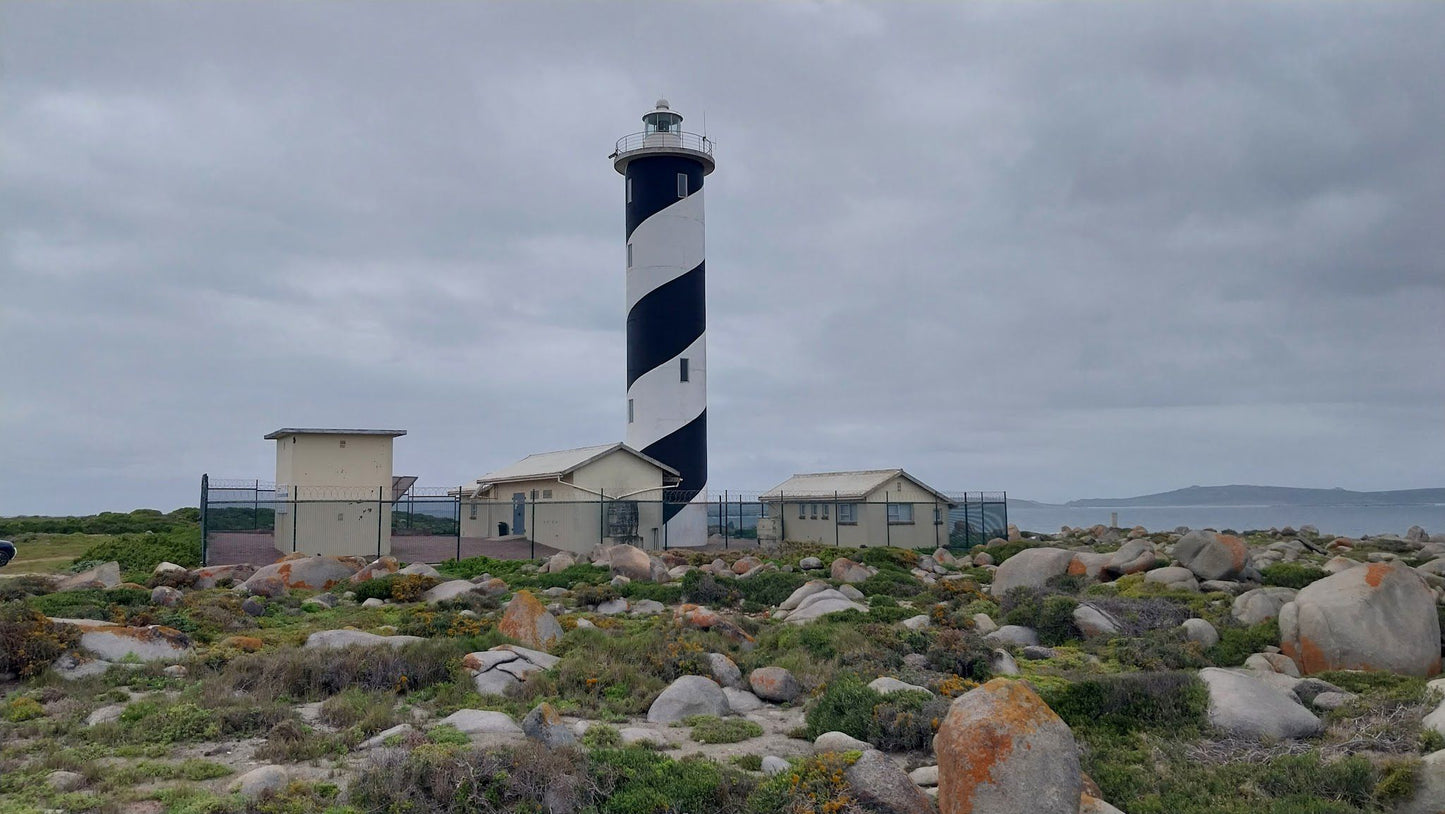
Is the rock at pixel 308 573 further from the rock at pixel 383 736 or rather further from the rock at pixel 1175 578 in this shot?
A: the rock at pixel 1175 578

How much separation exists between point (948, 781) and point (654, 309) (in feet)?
102

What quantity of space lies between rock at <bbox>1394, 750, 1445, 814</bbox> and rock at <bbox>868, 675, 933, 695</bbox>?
4374 millimetres

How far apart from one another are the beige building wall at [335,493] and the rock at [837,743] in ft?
69.1

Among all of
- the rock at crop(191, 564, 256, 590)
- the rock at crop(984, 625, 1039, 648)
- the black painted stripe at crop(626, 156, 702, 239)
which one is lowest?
the rock at crop(984, 625, 1039, 648)

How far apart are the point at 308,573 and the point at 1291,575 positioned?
2115 centimetres

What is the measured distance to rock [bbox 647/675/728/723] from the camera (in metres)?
10.8

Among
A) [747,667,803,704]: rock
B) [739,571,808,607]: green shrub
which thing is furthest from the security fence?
[747,667,803,704]: rock

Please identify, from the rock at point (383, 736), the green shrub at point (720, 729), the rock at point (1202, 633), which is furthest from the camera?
the rock at point (1202, 633)

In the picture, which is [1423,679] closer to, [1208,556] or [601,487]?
[1208,556]

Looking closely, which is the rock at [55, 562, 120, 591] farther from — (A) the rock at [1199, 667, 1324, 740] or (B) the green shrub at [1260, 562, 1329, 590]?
(B) the green shrub at [1260, 562, 1329, 590]

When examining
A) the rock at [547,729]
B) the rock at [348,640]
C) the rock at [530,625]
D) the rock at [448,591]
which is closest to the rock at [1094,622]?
the rock at [530,625]

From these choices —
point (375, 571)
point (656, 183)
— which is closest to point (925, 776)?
point (375, 571)

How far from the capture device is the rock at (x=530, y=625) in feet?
46.4

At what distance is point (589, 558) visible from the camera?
2759 centimetres
